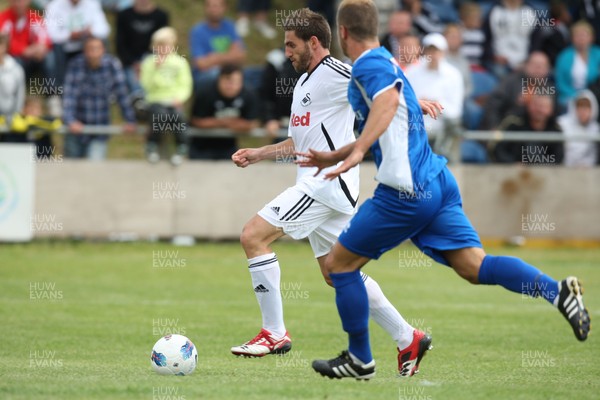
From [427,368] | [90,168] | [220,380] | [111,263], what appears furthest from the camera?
[90,168]

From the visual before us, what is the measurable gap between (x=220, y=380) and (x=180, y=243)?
408 inches

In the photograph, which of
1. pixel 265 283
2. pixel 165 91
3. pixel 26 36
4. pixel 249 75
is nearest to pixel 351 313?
pixel 265 283

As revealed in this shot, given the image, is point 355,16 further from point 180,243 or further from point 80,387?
point 180,243

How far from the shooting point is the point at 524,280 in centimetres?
769

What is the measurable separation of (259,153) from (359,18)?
6.42 ft

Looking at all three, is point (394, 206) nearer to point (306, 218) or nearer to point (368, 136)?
point (368, 136)

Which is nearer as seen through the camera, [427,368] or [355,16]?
[355,16]

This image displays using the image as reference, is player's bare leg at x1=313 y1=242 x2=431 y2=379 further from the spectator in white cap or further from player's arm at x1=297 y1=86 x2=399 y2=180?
the spectator in white cap

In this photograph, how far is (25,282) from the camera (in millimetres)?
14562

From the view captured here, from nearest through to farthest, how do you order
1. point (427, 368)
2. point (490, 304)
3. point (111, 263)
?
1. point (427, 368)
2. point (490, 304)
3. point (111, 263)

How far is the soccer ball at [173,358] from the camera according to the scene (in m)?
8.45

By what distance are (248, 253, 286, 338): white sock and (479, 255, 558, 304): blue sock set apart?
2.20 meters

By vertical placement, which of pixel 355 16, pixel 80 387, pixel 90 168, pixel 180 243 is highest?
pixel 355 16

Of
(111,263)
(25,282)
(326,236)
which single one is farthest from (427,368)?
(111,263)
